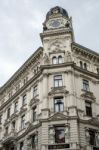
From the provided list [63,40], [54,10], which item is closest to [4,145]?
[63,40]

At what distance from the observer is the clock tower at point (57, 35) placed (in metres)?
49.7

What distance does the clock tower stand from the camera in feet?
163

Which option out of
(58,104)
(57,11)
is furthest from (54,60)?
(57,11)

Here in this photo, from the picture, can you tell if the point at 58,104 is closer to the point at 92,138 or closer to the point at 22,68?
the point at 92,138

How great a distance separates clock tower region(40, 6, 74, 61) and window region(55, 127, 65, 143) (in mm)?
13201

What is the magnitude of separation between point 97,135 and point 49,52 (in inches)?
626

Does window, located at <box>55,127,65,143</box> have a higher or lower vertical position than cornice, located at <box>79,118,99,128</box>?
lower

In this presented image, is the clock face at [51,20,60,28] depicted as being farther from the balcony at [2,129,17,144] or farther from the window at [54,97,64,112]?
the balcony at [2,129,17,144]

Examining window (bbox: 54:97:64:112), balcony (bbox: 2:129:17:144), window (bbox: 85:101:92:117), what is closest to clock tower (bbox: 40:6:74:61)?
window (bbox: 54:97:64:112)

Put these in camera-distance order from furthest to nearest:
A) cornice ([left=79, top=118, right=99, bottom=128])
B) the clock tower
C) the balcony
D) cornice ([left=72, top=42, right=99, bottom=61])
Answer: cornice ([left=72, top=42, right=99, bottom=61]), the clock tower, the balcony, cornice ([left=79, top=118, right=99, bottom=128])

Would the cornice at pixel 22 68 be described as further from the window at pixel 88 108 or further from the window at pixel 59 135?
the window at pixel 59 135

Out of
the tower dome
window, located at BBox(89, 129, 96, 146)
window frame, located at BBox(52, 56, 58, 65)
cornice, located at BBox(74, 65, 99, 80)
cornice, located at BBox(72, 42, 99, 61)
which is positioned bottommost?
window, located at BBox(89, 129, 96, 146)

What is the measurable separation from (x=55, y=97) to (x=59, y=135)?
6.34 meters

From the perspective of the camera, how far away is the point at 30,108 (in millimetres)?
47812
